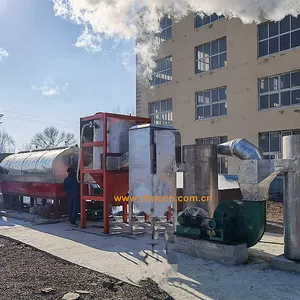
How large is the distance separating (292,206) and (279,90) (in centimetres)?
1235

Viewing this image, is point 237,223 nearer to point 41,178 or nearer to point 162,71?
point 41,178

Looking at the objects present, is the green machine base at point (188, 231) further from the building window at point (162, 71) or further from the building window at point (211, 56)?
the building window at point (162, 71)

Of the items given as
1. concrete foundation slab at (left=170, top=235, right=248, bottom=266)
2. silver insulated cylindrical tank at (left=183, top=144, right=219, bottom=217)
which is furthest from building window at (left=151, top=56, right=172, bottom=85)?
concrete foundation slab at (left=170, top=235, right=248, bottom=266)

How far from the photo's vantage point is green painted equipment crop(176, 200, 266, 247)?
231 inches

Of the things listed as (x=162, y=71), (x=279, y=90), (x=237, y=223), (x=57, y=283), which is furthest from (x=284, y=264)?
(x=162, y=71)

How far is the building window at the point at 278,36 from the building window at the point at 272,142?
3.73 meters

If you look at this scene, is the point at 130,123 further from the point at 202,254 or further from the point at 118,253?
the point at 202,254

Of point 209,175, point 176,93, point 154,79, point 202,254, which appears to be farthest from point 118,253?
point 154,79

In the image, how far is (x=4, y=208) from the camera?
48.2ft

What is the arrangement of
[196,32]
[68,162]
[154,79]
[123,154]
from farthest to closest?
1. [154,79]
2. [196,32]
3. [68,162]
4. [123,154]

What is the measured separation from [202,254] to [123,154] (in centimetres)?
332

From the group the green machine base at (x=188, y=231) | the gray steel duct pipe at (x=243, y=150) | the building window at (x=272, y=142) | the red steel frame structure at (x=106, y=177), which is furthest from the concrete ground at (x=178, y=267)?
the building window at (x=272, y=142)

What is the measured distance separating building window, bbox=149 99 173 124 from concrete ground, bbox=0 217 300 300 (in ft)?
47.1

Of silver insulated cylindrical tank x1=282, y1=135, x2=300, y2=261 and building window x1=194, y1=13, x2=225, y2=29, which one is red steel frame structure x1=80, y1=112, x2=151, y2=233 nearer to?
silver insulated cylindrical tank x1=282, y1=135, x2=300, y2=261
